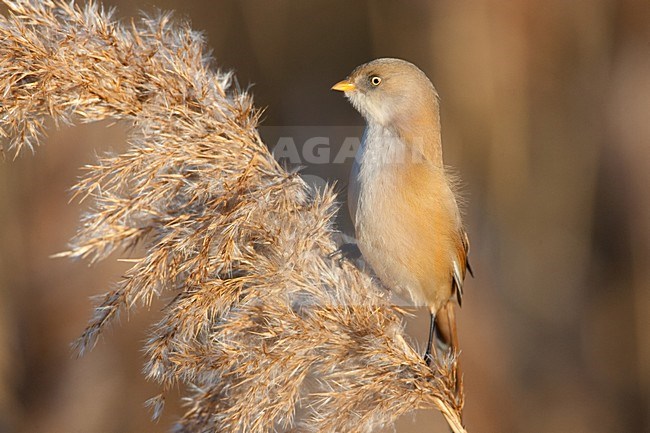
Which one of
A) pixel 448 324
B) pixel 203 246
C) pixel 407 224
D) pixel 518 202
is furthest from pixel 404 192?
pixel 518 202

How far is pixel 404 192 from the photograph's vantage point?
256cm

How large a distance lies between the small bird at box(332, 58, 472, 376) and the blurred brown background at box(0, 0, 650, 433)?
1.04m

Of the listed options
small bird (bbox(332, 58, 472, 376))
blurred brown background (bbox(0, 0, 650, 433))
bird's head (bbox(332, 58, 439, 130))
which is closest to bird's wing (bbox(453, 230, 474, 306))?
small bird (bbox(332, 58, 472, 376))

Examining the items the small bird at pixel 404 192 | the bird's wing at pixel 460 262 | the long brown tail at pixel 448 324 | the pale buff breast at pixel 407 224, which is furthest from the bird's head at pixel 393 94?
the long brown tail at pixel 448 324

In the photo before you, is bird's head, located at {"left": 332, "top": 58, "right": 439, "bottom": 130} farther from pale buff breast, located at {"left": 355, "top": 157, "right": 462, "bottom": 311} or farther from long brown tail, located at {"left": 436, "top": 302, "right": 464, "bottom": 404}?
long brown tail, located at {"left": 436, "top": 302, "right": 464, "bottom": 404}

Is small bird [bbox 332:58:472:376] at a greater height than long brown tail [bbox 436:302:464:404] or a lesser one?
greater

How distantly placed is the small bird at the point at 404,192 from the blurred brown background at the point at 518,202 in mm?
1041

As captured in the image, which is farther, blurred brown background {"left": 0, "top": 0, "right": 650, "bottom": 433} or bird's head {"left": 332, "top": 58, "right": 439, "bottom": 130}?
blurred brown background {"left": 0, "top": 0, "right": 650, "bottom": 433}

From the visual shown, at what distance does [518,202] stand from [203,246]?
10.1 ft

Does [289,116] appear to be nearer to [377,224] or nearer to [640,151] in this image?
[640,151]

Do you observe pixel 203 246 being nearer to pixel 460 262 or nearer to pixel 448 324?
pixel 460 262

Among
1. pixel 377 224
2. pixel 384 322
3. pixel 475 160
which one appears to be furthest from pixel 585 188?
pixel 384 322

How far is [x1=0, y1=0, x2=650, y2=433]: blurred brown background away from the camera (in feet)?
12.0

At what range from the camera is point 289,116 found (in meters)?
4.86
